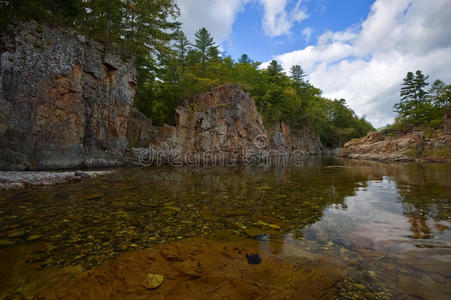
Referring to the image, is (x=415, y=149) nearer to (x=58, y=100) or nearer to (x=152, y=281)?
(x=152, y=281)

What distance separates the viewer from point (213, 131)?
63.2 ft

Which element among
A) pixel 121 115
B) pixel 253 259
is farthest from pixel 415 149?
pixel 121 115

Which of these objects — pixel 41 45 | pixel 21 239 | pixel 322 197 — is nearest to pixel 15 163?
pixel 41 45

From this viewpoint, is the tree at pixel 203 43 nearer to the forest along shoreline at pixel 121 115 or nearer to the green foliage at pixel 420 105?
the forest along shoreline at pixel 121 115

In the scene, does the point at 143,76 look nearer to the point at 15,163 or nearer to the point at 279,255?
the point at 15,163

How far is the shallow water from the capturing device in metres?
1.77

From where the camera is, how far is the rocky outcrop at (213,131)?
18.8m

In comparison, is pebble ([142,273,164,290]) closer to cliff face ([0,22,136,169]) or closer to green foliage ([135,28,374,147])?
cliff face ([0,22,136,169])

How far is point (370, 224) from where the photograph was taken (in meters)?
3.04

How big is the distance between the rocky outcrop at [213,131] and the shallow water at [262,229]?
45.4ft

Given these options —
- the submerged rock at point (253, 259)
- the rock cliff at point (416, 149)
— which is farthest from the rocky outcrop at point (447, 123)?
the submerged rock at point (253, 259)

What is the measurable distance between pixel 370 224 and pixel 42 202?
6687 mm

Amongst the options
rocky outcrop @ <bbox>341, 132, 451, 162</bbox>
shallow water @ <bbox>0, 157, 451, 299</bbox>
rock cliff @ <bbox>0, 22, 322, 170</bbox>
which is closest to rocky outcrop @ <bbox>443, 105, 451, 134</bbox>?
rocky outcrop @ <bbox>341, 132, 451, 162</bbox>

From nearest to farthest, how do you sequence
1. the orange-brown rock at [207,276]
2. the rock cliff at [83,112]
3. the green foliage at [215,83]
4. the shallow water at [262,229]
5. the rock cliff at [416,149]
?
the orange-brown rock at [207,276] → the shallow water at [262,229] → the rock cliff at [83,112] → the rock cliff at [416,149] → the green foliage at [215,83]
